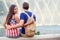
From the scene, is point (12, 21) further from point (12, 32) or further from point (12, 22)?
point (12, 32)

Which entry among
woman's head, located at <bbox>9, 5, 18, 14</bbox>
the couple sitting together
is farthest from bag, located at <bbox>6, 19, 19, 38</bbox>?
woman's head, located at <bbox>9, 5, 18, 14</bbox>

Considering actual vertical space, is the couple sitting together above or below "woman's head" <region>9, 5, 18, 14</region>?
below

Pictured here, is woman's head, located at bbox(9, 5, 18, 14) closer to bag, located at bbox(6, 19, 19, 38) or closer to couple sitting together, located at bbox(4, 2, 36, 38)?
couple sitting together, located at bbox(4, 2, 36, 38)

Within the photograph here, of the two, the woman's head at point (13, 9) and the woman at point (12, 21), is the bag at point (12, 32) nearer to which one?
the woman at point (12, 21)

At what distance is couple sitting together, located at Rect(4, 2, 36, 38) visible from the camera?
446 cm

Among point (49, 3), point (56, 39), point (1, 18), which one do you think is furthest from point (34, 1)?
point (56, 39)

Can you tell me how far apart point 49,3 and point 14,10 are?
7162 mm

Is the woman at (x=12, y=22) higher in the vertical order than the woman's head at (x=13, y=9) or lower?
lower

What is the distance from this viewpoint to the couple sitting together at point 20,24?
446 centimetres

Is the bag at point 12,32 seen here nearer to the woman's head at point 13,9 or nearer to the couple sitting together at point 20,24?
the couple sitting together at point 20,24

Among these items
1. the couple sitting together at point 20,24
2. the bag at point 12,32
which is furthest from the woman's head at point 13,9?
the bag at point 12,32

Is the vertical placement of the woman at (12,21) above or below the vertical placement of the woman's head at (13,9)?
below

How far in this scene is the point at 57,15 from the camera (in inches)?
441

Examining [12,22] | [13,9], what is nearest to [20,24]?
[12,22]
